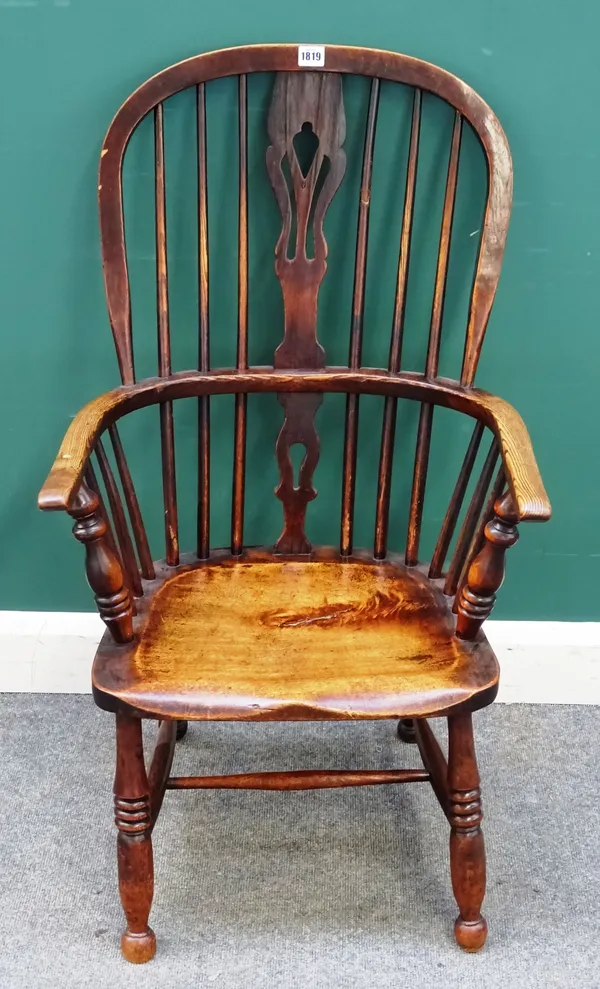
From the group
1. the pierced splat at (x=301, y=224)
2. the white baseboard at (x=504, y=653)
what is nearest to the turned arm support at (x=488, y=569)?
the pierced splat at (x=301, y=224)

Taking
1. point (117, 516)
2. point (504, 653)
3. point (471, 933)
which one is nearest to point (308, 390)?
point (117, 516)

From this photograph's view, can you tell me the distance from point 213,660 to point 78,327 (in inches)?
24.9

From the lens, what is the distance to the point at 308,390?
133 centimetres

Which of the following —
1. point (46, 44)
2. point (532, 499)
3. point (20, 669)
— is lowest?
point (20, 669)

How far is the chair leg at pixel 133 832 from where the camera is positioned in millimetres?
1111

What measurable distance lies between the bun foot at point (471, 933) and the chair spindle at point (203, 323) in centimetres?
63

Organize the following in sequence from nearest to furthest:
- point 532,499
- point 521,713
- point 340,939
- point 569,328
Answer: point 532,499
point 340,939
point 569,328
point 521,713

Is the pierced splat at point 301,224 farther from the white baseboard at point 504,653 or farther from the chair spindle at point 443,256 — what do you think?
the white baseboard at point 504,653

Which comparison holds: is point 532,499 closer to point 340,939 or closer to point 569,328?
point 569,328

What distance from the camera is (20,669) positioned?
1.68 m

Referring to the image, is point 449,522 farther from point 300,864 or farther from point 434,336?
point 300,864

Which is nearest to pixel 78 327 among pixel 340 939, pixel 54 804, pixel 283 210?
pixel 283 210

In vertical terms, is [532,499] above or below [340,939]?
above

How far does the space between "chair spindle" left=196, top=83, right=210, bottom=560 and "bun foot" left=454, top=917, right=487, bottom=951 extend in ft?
2.08
